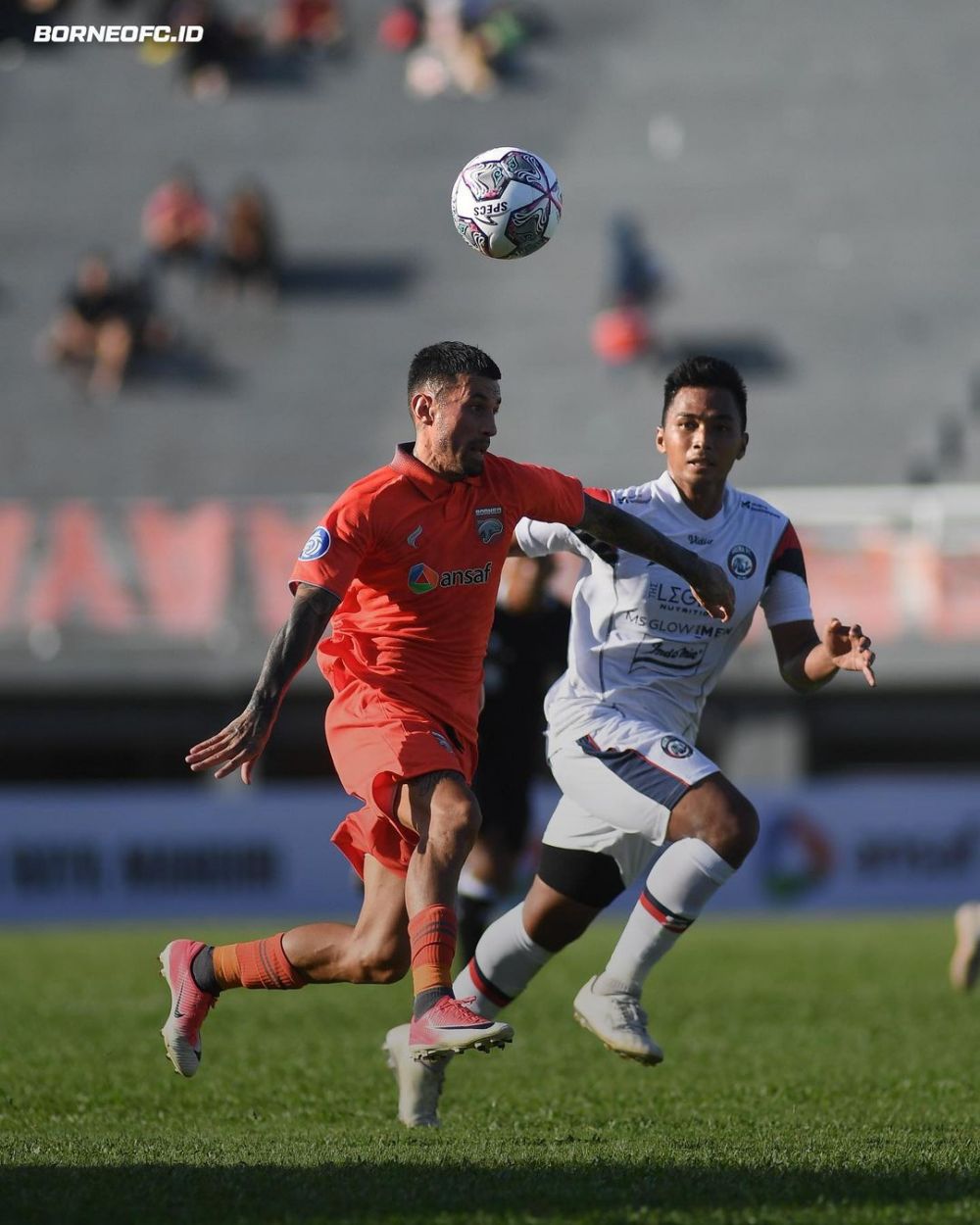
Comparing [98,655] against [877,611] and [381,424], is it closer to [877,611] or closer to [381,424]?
[381,424]

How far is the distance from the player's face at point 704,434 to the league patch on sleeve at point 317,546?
1737mm

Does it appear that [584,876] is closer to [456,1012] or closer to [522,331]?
[456,1012]

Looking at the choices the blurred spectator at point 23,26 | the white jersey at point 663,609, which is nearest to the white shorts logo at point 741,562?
the white jersey at point 663,609

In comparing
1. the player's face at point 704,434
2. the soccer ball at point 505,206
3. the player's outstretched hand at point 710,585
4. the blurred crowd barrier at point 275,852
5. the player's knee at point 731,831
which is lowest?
the blurred crowd barrier at point 275,852

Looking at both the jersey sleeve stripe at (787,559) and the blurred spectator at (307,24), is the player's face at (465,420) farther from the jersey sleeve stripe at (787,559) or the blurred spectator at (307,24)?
the blurred spectator at (307,24)

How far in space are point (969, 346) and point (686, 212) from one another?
464cm

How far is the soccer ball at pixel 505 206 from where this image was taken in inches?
298

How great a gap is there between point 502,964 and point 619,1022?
774 millimetres

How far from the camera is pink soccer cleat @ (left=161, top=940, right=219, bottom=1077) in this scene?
675 centimetres

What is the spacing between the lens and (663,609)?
722 centimetres

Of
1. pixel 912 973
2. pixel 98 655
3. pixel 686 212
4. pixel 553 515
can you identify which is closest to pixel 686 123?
pixel 686 212

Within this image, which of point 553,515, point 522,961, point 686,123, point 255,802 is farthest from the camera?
point 686,123

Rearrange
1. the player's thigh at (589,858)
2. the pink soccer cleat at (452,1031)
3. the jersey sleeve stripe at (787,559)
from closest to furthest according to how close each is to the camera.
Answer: the pink soccer cleat at (452,1031)
the player's thigh at (589,858)
the jersey sleeve stripe at (787,559)

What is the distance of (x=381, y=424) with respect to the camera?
2609 centimetres
